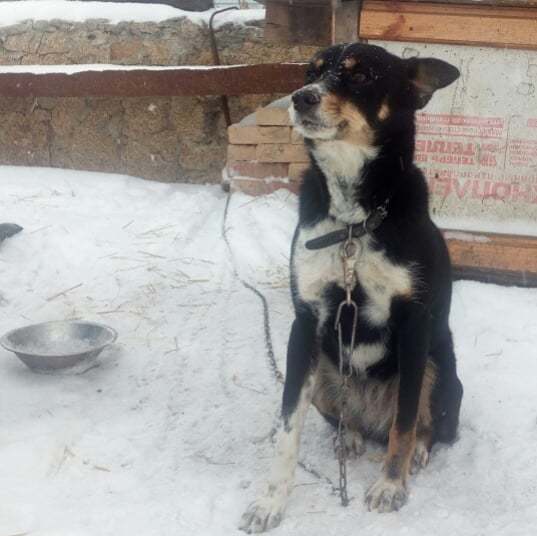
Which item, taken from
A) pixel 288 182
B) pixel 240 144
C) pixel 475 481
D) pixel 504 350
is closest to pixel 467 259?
pixel 504 350

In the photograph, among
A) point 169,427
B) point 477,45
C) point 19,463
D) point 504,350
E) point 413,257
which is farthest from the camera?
point 477,45

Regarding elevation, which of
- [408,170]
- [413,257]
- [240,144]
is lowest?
[240,144]

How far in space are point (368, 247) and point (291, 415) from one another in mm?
602

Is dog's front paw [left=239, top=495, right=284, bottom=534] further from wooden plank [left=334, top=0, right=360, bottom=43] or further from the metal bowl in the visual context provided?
wooden plank [left=334, top=0, right=360, bottom=43]

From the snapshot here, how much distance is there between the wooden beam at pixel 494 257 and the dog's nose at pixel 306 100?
7.75 feet

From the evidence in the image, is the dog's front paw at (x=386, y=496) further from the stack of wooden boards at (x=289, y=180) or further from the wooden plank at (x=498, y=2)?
the wooden plank at (x=498, y=2)

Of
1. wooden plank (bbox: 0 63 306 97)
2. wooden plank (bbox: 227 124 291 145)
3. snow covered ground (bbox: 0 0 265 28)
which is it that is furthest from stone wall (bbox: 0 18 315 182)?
wooden plank (bbox: 227 124 291 145)

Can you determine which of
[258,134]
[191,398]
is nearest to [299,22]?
[258,134]

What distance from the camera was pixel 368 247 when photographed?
2494 millimetres

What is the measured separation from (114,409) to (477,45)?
2714mm

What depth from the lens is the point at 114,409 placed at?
10.3ft

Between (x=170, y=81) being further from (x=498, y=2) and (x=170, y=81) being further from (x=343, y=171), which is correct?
(x=343, y=171)

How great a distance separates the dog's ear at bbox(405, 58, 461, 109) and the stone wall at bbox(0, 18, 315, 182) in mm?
3572

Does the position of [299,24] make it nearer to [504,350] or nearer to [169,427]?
[504,350]
